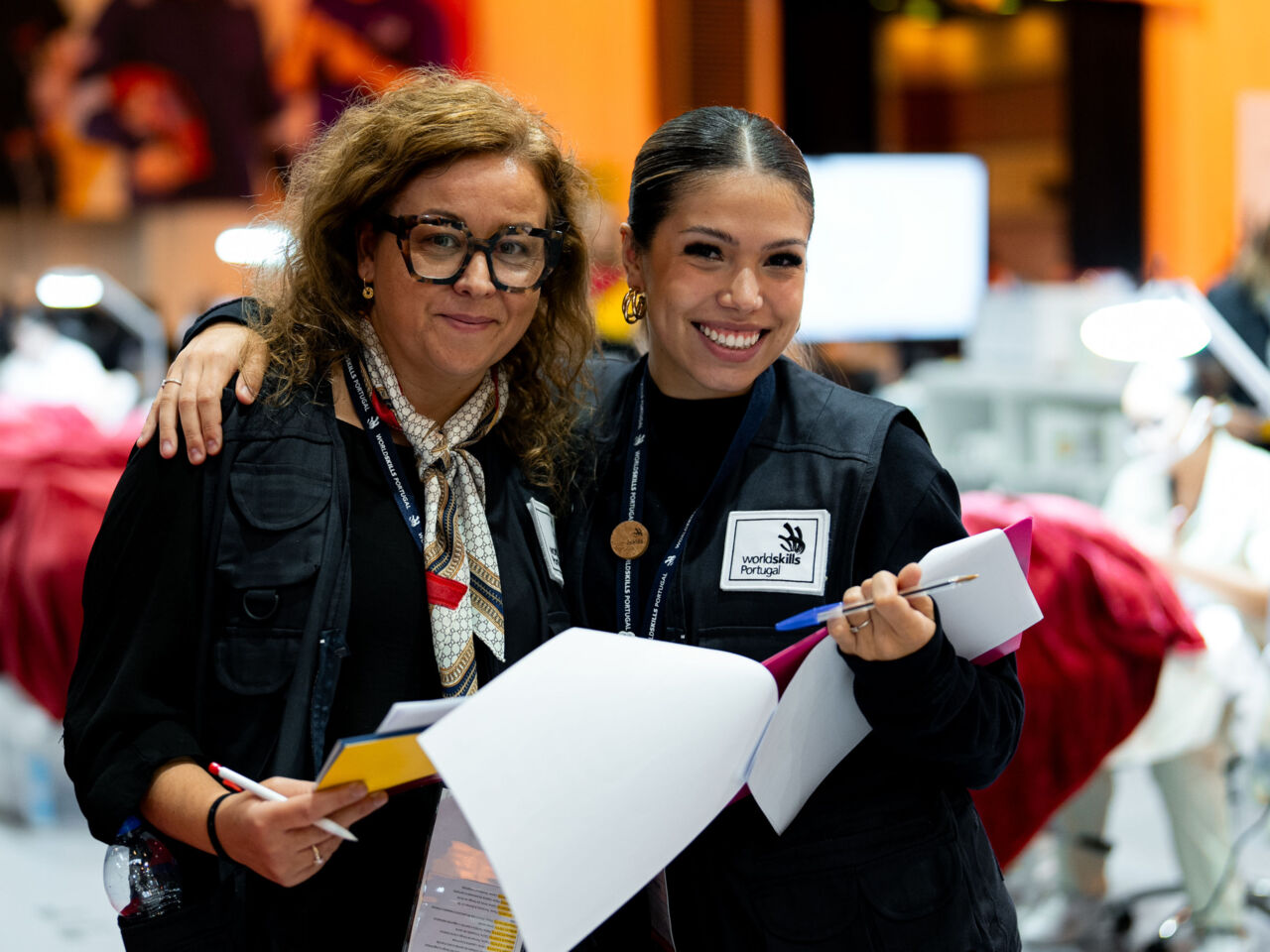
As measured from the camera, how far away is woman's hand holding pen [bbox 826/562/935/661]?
1.30 metres

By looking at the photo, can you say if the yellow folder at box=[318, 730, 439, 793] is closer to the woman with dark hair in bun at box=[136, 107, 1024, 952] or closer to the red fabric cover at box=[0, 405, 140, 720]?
the woman with dark hair in bun at box=[136, 107, 1024, 952]

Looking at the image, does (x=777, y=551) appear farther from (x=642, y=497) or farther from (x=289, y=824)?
(x=289, y=824)

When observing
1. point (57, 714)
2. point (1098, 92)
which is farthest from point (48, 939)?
point (1098, 92)

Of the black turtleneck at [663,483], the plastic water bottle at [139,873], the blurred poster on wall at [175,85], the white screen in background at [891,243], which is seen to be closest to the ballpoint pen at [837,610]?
the black turtleneck at [663,483]

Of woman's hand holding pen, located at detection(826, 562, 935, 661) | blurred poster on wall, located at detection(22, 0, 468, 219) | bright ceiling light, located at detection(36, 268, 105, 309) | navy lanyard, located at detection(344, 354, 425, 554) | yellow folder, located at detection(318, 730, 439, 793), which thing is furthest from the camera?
blurred poster on wall, located at detection(22, 0, 468, 219)

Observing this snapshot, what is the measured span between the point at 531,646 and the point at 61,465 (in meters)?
2.94

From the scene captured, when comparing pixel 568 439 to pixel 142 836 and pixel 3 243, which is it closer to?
pixel 142 836

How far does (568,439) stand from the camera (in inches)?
67.2

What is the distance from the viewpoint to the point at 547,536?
5.27 feet

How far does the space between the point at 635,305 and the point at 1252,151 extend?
11422mm

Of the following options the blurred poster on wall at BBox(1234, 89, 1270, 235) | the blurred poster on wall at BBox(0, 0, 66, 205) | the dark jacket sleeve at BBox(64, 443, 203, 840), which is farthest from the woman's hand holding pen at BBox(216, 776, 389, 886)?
the blurred poster on wall at BBox(1234, 89, 1270, 235)

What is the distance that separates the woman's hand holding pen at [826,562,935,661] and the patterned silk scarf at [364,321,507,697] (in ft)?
1.28

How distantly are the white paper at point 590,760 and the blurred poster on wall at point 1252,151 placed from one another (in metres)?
11.4

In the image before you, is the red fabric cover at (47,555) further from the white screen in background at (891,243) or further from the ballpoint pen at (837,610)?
the ballpoint pen at (837,610)
